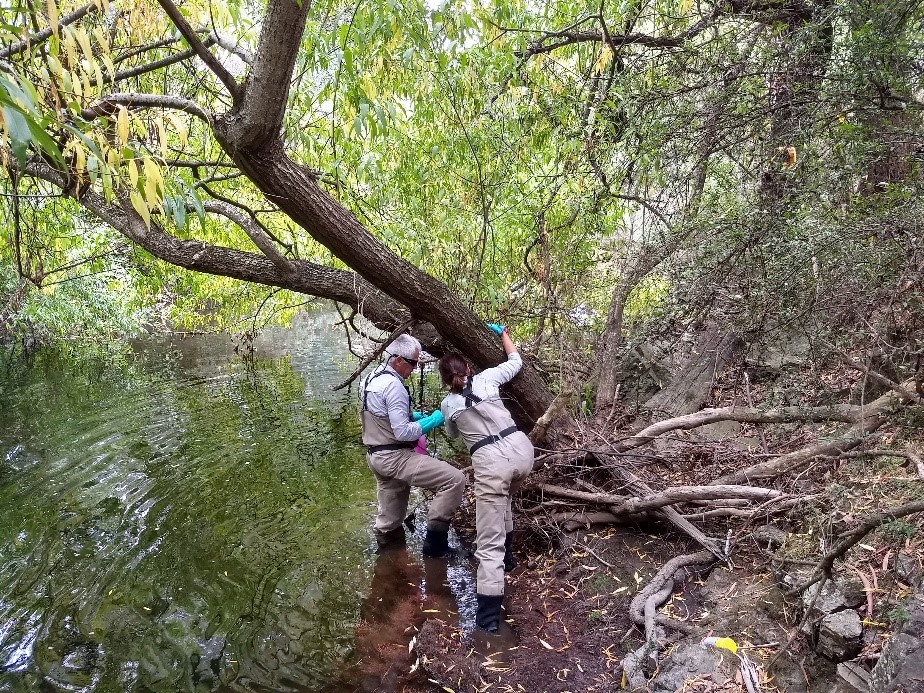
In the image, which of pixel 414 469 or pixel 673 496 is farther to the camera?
pixel 414 469

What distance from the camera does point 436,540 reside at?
5.27 metres

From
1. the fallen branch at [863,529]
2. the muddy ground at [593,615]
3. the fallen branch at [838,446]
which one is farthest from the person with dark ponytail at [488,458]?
the fallen branch at [863,529]

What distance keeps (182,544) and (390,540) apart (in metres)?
2.07

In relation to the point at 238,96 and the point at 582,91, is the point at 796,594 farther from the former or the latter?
the point at 582,91

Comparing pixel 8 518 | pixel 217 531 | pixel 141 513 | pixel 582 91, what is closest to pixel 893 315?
pixel 582 91

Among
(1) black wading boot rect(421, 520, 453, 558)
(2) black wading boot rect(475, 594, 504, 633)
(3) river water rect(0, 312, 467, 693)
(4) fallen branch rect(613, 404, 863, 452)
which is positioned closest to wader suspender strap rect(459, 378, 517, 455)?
(2) black wading boot rect(475, 594, 504, 633)

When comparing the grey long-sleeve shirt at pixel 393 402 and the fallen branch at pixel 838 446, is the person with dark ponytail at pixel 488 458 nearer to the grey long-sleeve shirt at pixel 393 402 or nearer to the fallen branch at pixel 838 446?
the grey long-sleeve shirt at pixel 393 402

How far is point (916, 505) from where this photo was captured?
8.18 ft

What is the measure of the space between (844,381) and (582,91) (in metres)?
3.58

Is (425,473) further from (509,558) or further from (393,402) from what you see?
(509,558)

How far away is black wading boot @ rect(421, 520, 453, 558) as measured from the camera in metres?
5.23

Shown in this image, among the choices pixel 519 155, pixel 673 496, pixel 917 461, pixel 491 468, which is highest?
pixel 519 155

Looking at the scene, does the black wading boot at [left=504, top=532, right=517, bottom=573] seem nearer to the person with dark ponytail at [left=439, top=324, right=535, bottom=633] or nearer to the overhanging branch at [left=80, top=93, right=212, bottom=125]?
the person with dark ponytail at [left=439, top=324, right=535, bottom=633]

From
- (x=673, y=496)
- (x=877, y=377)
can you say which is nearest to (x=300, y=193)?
(x=673, y=496)
